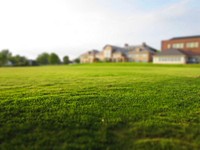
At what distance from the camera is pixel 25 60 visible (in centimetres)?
7019

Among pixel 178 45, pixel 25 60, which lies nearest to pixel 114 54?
pixel 178 45

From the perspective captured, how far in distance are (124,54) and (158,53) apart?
14599 mm

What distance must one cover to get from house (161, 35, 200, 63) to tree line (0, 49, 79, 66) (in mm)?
44861

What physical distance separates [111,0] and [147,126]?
1883cm

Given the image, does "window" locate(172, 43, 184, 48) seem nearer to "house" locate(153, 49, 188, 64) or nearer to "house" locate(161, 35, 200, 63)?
"house" locate(161, 35, 200, 63)

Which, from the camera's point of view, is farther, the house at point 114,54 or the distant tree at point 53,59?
the distant tree at point 53,59

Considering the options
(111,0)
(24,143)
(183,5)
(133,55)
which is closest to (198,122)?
(24,143)

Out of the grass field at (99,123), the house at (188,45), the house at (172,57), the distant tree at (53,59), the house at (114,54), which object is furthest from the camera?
the distant tree at (53,59)

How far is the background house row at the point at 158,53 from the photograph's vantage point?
4888 cm

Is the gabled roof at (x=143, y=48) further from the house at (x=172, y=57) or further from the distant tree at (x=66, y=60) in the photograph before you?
the distant tree at (x=66, y=60)

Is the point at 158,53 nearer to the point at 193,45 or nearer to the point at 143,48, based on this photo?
the point at 143,48

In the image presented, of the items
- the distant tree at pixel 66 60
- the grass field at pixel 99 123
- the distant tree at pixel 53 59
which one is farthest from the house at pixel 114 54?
the grass field at pixel 99 123

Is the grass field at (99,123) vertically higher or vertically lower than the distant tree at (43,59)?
lower

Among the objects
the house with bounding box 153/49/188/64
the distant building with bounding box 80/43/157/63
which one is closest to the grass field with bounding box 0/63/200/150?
the house with bounding box 153/49/188/64
